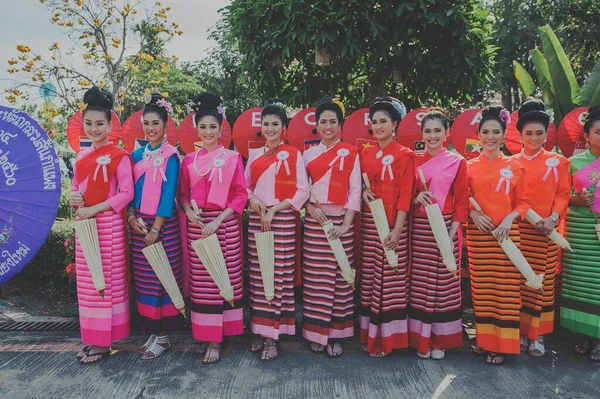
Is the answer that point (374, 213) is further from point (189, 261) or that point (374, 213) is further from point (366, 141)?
point (189, 261)

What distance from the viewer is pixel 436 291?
326 cm

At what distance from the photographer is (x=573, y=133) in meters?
3.63

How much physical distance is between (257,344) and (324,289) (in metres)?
0.66

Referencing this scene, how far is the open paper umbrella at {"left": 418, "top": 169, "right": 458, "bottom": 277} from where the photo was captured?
307 cm

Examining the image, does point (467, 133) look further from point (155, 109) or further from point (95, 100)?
point (95, 100)

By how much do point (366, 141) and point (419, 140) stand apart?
0.42 meters

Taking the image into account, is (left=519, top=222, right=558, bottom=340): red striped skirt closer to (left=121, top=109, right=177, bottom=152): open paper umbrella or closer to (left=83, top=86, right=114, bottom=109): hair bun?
(left=121, top=109, right=177, bottom=152): open paper umbrella

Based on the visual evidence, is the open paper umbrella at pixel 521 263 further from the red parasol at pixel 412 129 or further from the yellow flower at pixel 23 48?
the yellow flower at pixel 23 48

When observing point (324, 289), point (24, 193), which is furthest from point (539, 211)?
point (24, 193)

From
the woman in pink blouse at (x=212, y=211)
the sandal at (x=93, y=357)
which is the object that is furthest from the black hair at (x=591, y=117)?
the sandal at (x=93, y=357)

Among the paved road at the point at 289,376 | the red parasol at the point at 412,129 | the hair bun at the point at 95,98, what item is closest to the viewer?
the paved road at the point at 289,376

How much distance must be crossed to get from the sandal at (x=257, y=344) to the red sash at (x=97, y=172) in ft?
4.82

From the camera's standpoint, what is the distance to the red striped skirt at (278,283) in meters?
3.29

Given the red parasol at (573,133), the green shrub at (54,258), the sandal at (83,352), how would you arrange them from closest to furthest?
1. the sandal at (83,352)
2. the red parasol at (573,133)
3. the green shrub at (54,258)
